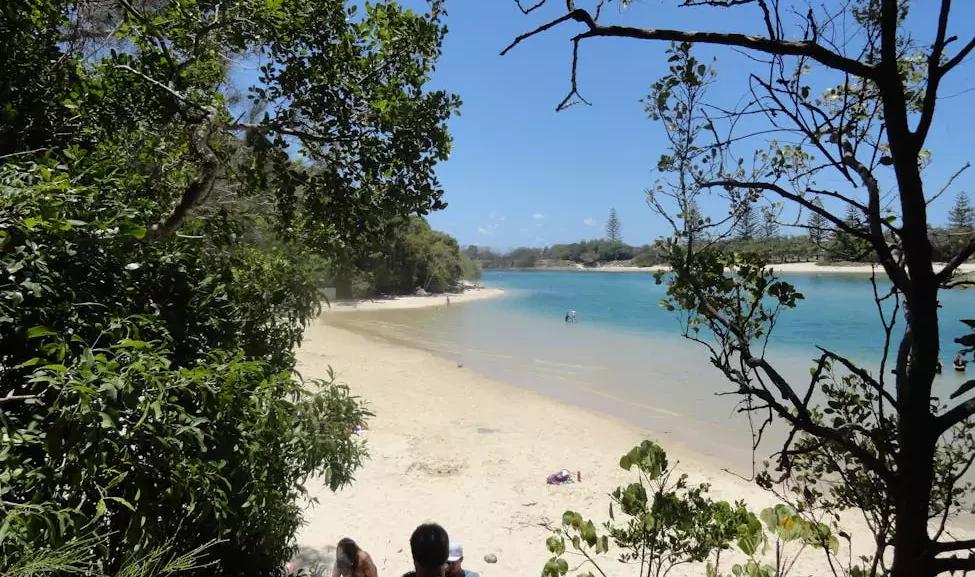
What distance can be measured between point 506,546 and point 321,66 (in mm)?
5638

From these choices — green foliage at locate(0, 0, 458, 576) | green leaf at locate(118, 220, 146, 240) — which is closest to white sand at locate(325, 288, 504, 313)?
green foliage at locate(0, 0, 458, 576)

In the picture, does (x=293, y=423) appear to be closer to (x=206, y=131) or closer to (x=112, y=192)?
(x=112, y=192)

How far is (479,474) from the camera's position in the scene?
919 centimetres

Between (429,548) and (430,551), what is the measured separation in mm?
18

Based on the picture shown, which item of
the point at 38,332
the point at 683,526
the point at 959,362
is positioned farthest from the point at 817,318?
the point at 38,332

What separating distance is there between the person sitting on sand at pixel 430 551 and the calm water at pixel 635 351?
2.71m

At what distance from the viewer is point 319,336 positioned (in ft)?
82.2

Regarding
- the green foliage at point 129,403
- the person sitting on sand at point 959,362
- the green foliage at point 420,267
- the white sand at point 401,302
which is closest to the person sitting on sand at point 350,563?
the green foliage at point 129,403

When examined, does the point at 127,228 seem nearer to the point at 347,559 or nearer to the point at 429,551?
the point at 429,551

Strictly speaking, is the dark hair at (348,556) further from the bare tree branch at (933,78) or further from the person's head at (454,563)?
the bare tree branch at (933,78)

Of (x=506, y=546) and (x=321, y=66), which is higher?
(x=321, y=66)

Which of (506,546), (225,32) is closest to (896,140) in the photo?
(225,32)

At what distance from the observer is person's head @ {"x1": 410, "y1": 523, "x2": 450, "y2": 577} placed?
3.07m

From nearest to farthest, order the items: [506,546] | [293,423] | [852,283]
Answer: [293,423] < [506,546] < [852,283]
